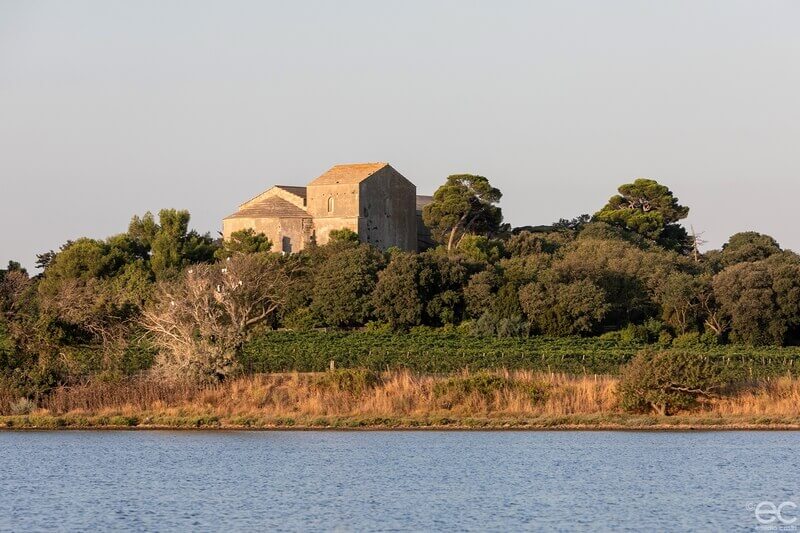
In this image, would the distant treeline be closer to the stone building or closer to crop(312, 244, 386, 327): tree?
crop(312, 244, 386, 327): tree

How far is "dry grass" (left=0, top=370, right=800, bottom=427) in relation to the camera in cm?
3691

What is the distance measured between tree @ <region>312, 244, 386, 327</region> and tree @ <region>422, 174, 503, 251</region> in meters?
20.8

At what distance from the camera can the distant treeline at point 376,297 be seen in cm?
4069

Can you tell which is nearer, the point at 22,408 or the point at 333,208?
the point at 22,408

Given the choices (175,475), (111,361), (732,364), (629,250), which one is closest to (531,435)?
(175,475)

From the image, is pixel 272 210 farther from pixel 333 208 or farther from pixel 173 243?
pixel 173 243

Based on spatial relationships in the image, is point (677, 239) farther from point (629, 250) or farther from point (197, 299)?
point (197, 299)

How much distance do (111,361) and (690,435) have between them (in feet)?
54.5

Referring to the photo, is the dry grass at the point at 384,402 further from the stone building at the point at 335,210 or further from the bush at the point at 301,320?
the stone building at the point at 335,210

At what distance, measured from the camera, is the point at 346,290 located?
6756 centimetres

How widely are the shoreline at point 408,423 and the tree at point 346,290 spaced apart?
97.6ft

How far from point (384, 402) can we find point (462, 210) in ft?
176

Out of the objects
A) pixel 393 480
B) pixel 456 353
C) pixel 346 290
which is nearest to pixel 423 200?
pixel 346 290

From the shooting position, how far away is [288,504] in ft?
80.7
